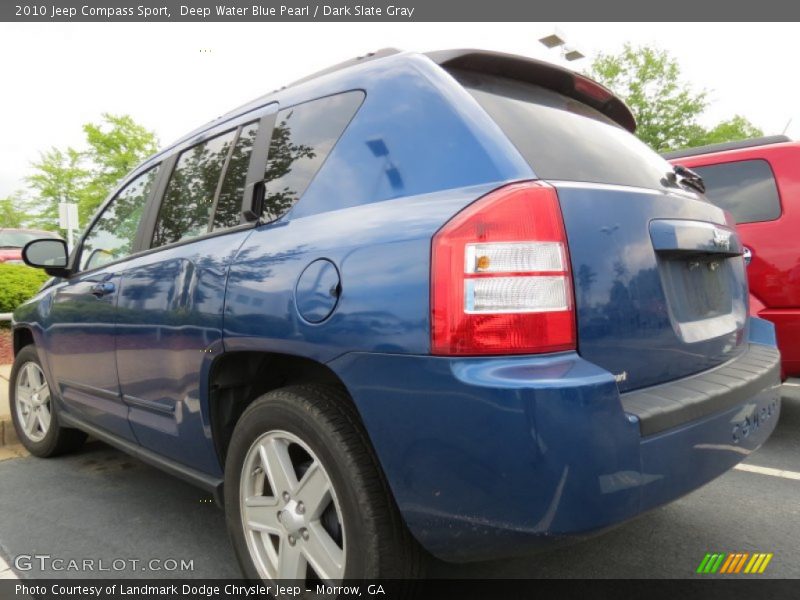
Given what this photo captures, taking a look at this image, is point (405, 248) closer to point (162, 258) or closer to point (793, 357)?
point (162, 258)

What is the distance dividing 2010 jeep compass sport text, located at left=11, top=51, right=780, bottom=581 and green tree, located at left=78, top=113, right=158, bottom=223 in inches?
1136

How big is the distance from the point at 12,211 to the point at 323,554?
4460 centimetres

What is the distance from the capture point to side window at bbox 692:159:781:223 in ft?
12.9

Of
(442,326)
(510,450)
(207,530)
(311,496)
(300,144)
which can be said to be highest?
(300,144)

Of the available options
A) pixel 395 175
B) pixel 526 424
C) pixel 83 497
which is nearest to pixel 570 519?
pixel 526 424

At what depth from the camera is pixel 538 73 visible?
2.09m

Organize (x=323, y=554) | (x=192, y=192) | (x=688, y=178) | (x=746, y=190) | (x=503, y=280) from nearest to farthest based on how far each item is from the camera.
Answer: (x=503, y=280) < (x=323, y=554) < (x=688, y=178) < (x=192, y=192) < (x=746, y=190)

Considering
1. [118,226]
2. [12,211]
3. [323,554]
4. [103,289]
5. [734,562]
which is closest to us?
[323,554]

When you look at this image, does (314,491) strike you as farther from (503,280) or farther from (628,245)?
(628,245)

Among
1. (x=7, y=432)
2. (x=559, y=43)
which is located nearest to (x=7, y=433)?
(x=7, y=432)

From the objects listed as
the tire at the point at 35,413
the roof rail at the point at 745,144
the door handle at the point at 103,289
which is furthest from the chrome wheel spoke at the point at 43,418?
the roof rail at the point at 745,144

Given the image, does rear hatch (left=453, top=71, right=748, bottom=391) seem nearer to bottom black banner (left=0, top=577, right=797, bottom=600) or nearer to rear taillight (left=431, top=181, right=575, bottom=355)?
rear taillight (left=431, top=181, right=575, bottom=355)

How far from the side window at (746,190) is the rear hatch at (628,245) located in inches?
85.0

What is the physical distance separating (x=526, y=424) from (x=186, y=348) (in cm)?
144
